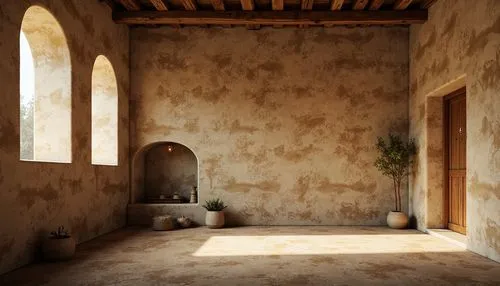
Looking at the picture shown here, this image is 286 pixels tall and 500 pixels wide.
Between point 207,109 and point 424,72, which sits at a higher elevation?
point 424,72

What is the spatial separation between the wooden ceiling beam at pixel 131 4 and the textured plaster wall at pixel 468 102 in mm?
4908

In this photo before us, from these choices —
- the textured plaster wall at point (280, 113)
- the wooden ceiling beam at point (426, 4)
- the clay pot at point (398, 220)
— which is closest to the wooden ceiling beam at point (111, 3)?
the textured plaster wall at point (280, 113)

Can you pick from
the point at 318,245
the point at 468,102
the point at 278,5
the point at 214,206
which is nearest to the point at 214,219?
the point at 214,206

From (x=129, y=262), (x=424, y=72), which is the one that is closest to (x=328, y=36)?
(x=424, y=72)

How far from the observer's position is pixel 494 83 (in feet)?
15.7

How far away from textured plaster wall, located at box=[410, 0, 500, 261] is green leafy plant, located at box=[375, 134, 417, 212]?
0.83ft

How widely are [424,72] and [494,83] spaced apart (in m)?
2.27

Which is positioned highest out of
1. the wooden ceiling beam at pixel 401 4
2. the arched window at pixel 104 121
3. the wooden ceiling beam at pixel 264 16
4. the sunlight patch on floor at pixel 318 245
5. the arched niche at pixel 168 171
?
the wooden ceiling beam at pixel 401 4

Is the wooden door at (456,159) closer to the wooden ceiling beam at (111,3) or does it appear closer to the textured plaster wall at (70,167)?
the textured plaster wall at (70,167)

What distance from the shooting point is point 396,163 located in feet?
24.2

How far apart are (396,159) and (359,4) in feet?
9.02

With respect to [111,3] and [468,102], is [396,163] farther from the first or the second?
[111,3]

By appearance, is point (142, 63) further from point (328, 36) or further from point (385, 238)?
point (385, 238)

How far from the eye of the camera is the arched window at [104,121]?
24.1 feet
